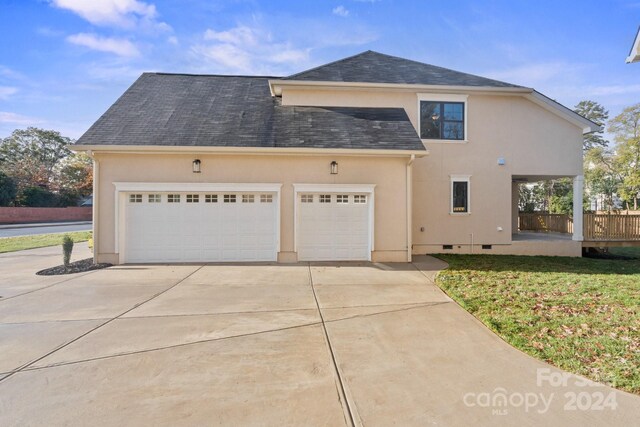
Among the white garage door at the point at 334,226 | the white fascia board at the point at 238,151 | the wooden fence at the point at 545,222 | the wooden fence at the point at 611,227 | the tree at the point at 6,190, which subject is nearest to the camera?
the white fascia board at the point at 238,151

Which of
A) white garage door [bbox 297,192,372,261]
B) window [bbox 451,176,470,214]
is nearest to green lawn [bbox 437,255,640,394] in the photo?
window [bbox 451,176,470,214]

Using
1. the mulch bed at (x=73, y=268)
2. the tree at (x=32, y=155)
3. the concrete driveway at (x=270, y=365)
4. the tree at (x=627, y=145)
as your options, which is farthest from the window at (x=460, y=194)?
the tree at (x=32, y=155)

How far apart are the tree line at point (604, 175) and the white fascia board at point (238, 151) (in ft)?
55.0

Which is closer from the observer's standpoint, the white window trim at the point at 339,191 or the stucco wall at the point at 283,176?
the stucco wall at the point at 283,176

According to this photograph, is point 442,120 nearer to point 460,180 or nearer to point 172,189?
point 460,180

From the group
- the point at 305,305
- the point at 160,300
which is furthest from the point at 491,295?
the point at 160,300

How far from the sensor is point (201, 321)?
4.92 m

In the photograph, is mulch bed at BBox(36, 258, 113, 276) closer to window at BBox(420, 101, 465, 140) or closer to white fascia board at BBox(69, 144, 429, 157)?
white fascia board at BBox(69, 144, 429, 157)

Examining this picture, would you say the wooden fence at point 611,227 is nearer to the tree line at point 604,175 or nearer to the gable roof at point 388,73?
the gable roof at point 388,73

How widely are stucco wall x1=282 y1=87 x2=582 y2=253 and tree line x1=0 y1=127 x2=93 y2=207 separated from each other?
1536 inches

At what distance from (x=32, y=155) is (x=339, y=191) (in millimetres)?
55496

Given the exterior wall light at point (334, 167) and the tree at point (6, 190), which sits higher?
the tree at point (6, 190)

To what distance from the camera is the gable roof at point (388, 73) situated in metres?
11.7

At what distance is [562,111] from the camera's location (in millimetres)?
11969
